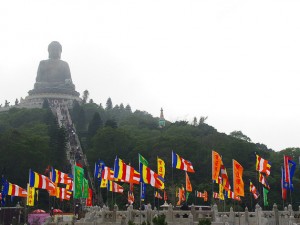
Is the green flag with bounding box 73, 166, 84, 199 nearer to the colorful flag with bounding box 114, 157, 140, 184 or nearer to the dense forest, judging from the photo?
the colorful flag with bounding box 114, 157, 140, 184

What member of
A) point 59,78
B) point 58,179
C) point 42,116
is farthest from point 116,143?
point 59,78

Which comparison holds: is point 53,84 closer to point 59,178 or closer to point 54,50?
point 54,50

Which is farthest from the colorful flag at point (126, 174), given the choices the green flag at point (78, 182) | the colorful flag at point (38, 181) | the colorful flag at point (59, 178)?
the colorful flag at point (59, 178)

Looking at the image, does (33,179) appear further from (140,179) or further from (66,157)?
(66,157)

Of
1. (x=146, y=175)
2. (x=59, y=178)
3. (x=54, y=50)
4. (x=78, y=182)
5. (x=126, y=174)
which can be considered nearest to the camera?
(x=146, y=175)

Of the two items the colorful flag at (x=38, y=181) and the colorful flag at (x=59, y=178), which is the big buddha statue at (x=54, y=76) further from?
the colorful flag at (x=38, y=181)

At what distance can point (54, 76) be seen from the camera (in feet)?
444

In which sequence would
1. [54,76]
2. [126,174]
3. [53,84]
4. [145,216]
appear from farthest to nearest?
[54,76] → [53,84] → [126,174] → [145,216]

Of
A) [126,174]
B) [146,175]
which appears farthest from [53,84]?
[146,175]

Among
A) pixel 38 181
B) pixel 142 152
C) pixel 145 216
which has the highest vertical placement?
pixel 142 152

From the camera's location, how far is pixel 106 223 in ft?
119

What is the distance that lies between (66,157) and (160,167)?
4311 centimetres

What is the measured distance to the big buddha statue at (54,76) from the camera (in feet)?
439

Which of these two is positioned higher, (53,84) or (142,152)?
(53,84)
